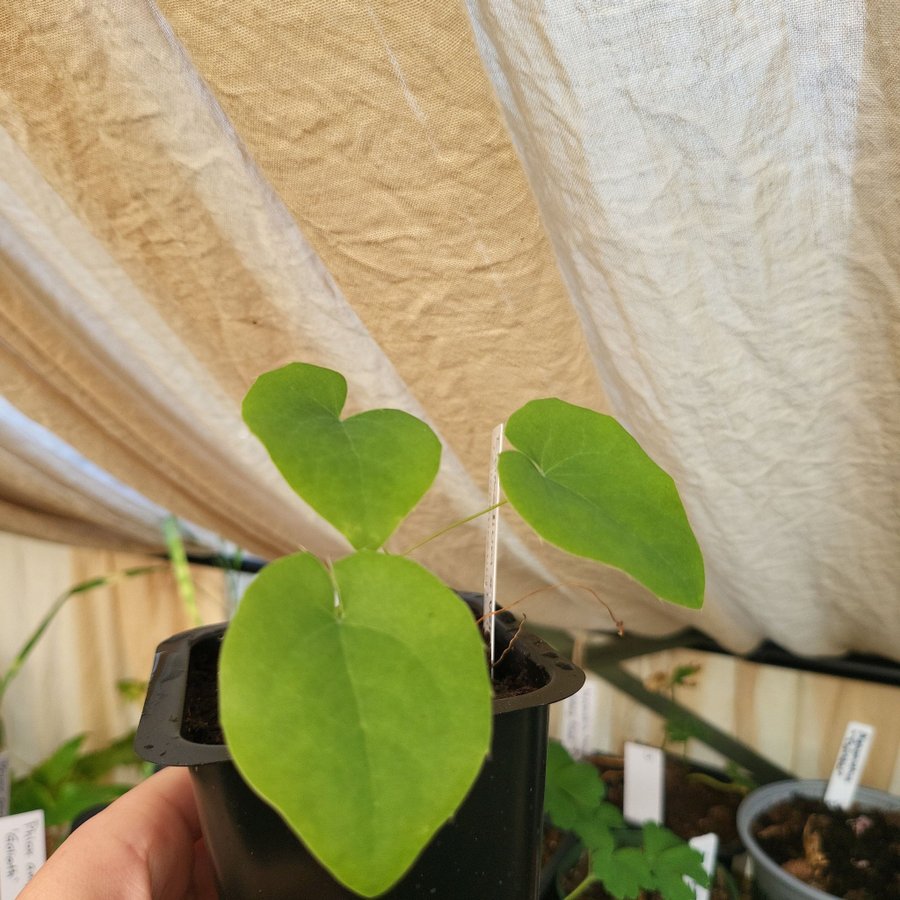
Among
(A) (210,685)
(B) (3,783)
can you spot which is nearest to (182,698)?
(A) (210,685)

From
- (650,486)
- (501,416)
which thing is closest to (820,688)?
(501,416)

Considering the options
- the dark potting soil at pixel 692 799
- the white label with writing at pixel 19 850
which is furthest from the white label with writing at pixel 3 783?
the dark potting soil at pixel 692 799

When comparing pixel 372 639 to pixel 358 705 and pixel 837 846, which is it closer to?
pixel 358 705

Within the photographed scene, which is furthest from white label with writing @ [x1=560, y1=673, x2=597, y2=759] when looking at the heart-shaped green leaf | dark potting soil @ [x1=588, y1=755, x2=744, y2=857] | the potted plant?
the heart-shaped green leaf

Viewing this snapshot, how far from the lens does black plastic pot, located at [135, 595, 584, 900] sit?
17.0 inches

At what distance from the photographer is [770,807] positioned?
3.46 ft

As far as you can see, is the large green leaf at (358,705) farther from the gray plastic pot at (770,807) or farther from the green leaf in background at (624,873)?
the gray plastic pot at (770,807)

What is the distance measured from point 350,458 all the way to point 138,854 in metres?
0.40

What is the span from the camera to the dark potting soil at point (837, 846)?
908 mm

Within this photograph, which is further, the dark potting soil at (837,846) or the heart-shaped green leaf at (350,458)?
the dark potting soil at (837,846)

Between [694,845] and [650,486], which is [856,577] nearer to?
[694,845]

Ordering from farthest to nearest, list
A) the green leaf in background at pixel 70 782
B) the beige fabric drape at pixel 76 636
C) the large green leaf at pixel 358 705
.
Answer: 1. the beige fabric drape at pixel 76 636
2. the green leaf in background at pixel 70 782
3. the large green leaf at pixel 358 705

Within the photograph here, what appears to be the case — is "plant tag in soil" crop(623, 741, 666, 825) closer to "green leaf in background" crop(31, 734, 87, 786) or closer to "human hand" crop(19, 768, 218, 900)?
"human hand" crop(19, 768, 218, 900)

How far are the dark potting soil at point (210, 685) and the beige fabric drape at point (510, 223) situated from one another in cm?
25
